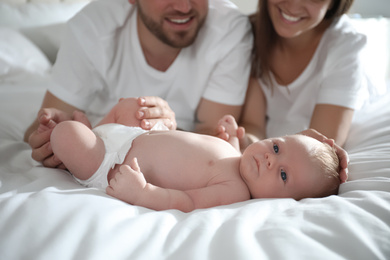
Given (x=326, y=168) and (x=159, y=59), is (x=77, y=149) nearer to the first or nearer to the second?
(x=326, y=168)

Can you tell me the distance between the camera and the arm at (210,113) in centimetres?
159

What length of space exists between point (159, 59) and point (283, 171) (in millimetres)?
927

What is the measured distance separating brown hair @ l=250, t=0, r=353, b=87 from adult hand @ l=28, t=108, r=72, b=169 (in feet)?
3.04

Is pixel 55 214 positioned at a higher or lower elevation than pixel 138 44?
lower

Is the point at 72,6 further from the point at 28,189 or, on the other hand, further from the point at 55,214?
the point at 55,214

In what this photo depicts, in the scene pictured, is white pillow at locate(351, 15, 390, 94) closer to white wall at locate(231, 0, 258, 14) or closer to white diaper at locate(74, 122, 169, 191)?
white wall at locate(231, 0, 258, 14)

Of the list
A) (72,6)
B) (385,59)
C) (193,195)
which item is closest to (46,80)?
(72,6)

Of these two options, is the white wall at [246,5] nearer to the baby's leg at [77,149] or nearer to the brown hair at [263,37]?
the brown hair at [263,37]

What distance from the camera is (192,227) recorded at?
73 cm

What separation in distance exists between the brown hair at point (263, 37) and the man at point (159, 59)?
51 mm

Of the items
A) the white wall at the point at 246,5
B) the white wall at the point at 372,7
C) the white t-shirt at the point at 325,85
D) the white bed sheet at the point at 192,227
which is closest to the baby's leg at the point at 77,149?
the white bed sheet at the point at 192,227

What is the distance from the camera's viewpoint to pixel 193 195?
3.10 ft

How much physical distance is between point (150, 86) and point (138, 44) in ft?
0.66

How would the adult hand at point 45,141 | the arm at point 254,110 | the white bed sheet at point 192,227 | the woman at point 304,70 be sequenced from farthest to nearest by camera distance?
the arm at point 254,110 < the woman at point 304,70 < the adult hand at point 45,141 < the white bed sheet at point 192,227
